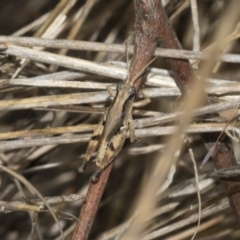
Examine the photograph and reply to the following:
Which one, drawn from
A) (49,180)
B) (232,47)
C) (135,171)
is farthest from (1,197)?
(232,47)

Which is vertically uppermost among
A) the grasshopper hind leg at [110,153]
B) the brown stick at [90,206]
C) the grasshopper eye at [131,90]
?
the grasshopper eye at [131,90]

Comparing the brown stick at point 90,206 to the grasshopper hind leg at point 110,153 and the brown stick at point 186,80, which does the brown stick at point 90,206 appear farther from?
the brown stick at point 186,80

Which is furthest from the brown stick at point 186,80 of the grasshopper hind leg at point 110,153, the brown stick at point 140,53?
the grasshopper hind leg at point 110,153

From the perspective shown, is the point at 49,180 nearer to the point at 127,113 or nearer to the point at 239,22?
the point at 127,113

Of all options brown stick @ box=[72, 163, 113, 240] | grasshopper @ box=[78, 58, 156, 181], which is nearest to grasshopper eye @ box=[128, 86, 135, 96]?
grasshopper @ box=[78, 58, 156, 181]

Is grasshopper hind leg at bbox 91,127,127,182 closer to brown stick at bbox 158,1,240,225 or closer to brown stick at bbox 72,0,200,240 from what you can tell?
brown stick at bbox 72,0,200,240

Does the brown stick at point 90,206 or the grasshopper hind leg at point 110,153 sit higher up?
the grasshopper hind leg at point 110,153

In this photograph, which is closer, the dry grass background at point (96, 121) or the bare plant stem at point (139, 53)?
the bare plant stem at point (139, 53)
